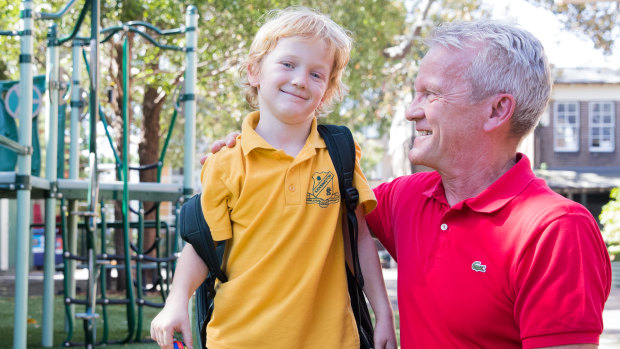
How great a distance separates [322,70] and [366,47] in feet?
42.4

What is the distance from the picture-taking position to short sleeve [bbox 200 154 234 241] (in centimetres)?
258

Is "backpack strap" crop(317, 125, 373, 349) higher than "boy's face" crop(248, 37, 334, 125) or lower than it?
lower

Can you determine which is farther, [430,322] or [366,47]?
[366,47]

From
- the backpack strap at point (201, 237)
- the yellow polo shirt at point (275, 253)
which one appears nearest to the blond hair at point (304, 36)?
the yellow polo shirt at point (275, 253)

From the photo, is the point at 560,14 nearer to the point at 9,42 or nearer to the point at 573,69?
the point at 9,42

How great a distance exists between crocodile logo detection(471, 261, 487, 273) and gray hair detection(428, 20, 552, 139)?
1.49ft

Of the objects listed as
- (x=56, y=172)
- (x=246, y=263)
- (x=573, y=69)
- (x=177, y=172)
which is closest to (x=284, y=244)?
(x=246, y=263)

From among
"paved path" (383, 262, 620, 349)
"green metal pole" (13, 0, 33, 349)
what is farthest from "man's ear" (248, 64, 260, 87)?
"paved path" (383, 262, 620, 349)

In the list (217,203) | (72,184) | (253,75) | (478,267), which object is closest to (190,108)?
(72,184)

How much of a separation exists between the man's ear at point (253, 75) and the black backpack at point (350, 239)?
1.09ft

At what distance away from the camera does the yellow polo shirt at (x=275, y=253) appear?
2553mm

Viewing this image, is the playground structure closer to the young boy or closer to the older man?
the young boy

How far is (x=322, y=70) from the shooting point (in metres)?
2.81

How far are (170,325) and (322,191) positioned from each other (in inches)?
25.8
